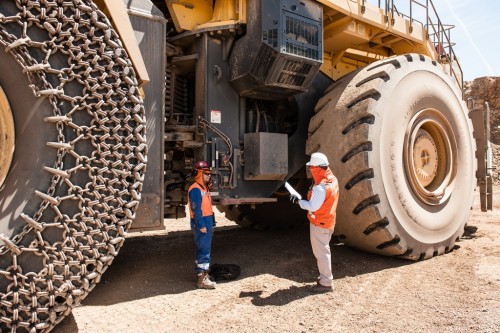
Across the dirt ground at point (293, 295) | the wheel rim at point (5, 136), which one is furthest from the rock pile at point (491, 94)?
the wheel rim at point (5, 136)

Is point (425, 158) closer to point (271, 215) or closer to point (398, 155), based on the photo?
point (398, 155)

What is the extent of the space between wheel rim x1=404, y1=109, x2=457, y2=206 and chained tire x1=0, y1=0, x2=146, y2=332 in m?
3.06

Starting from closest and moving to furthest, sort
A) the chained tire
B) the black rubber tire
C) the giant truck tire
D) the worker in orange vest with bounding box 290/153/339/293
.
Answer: the chained tire < the worker in orange vest with bounding box 290/153/339/293 < the giant truck tire < the black rubber tire

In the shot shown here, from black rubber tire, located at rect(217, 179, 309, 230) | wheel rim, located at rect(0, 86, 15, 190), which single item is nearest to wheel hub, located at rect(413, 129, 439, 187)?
black rubber tire, located at rect(217, 179, 309, 230)

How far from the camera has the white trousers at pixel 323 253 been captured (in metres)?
3.63

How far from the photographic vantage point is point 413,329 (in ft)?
9.21

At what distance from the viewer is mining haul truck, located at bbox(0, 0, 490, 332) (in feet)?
7.53

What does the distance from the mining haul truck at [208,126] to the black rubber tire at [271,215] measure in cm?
2

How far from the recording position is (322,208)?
3.76 m

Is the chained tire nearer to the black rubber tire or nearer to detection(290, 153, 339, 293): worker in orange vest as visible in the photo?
detection(290, 153, 339, 293): worker in orange vest

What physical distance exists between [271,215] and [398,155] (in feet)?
7.68

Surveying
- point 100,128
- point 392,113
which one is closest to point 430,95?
point 392,113

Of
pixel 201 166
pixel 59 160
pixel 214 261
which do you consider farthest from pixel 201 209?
pixel 59 160

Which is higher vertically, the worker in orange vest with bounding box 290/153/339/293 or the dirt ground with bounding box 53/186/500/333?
the worker in orange vest with bounding box 290/153/339/293
